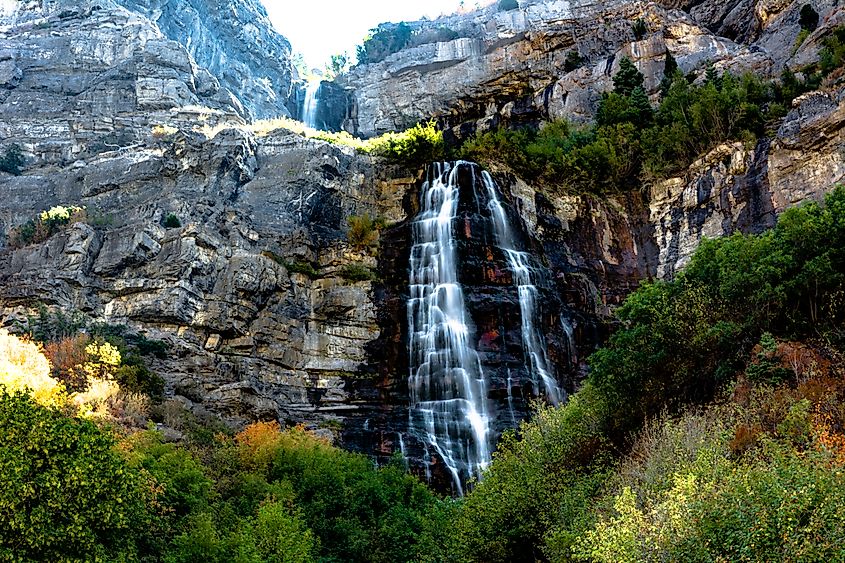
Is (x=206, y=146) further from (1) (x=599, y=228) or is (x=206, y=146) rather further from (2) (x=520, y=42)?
(2) (x=520, y=42)

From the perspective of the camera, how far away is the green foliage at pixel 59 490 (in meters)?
12.0

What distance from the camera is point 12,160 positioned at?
40.1 meters

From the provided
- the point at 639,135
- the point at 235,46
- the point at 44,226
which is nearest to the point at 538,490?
the point at 44,226

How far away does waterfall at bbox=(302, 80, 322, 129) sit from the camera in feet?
187

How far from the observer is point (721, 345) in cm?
1839

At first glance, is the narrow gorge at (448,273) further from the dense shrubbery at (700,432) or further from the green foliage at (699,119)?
the green foliage at (699,119)

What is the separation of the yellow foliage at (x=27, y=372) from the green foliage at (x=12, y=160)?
20691 millimetres

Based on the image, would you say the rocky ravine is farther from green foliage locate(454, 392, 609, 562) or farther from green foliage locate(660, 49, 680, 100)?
green foliage locate(454, 392, 609, 562)

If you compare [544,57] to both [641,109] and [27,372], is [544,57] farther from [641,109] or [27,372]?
[27,372]

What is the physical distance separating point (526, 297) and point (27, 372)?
67.6 feet

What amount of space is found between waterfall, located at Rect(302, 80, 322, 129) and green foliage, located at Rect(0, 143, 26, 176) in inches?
848

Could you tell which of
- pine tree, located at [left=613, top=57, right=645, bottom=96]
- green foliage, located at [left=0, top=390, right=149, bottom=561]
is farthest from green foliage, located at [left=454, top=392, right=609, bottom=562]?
pine tree, located at [left=613, top=57, right=645, bottom=96]

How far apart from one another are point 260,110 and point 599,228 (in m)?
31.7

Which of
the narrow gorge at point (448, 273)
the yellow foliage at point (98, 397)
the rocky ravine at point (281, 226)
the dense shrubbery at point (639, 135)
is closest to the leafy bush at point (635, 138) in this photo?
the dense shrubbery at point (639, 135)
